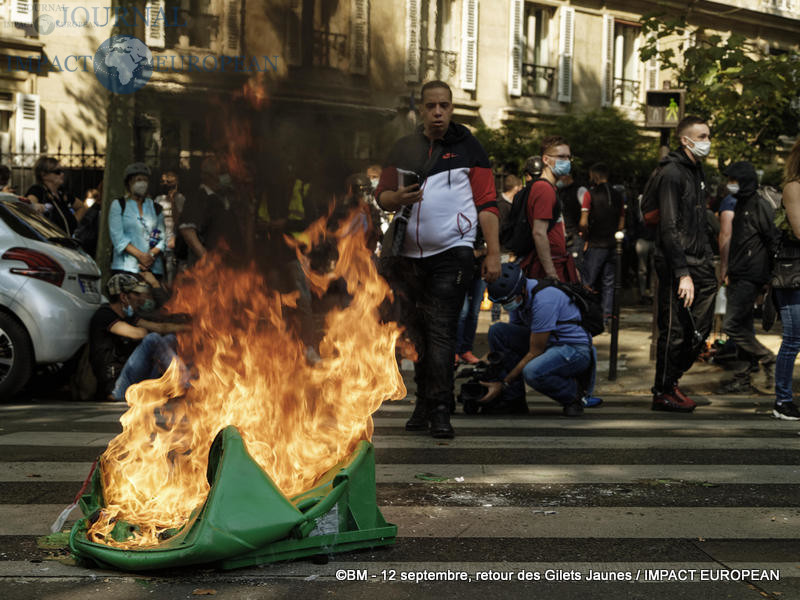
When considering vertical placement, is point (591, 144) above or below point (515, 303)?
above

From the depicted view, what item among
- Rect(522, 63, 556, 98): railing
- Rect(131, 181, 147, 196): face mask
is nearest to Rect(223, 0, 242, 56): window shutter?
Rect(131, 181, 147, 196): face mask

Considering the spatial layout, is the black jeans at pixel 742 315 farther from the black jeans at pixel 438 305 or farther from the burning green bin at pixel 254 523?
the burning green bin at pixel 254 523

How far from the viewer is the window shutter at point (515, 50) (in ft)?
77.5

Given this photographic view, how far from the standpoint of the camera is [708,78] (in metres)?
11.4

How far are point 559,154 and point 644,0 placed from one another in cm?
1984

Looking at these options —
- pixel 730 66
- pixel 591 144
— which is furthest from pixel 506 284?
pixel 591 144

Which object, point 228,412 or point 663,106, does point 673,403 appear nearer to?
point 663,106

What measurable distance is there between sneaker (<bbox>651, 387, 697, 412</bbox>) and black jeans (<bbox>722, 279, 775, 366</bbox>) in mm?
1186

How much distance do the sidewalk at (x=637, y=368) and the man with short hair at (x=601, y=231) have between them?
758 millimetres

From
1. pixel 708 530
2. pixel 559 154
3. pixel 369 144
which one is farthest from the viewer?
pixel 559 154

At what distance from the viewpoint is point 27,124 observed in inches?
796

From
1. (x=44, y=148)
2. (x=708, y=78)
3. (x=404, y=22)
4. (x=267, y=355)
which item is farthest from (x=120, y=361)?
(x=44, y=148)

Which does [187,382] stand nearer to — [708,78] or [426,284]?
[426,284]

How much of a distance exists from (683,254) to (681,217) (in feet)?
0.98
